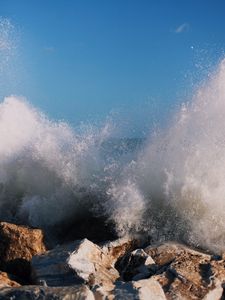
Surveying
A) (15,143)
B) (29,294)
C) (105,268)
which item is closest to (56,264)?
(105,268)

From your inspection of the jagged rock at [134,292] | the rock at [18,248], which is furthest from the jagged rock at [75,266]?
the rock at [18,248]

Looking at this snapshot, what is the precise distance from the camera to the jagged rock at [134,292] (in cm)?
498

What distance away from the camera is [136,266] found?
21.2ft

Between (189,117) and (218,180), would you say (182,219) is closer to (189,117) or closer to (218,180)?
(218,180)

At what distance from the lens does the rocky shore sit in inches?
198

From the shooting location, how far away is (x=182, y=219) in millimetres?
8023

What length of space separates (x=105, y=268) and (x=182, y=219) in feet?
7.09

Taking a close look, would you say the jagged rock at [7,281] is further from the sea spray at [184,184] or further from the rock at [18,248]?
the sea spray at [184,184]

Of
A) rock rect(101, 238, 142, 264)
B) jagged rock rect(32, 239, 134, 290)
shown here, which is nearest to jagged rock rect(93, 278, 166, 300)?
jagged rock rect(32, 239, 134, 290)

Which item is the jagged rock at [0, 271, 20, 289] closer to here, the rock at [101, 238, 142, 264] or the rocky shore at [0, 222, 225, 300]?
the rocky shore at [0, 222, 225, 300]

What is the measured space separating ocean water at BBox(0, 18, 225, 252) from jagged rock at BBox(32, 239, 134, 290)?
1.41 metres

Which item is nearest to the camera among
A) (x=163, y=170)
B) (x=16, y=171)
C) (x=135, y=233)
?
(x=135, y=233)

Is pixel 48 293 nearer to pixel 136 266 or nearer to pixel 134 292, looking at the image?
pixel 134 292

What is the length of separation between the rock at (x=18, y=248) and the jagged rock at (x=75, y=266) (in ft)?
1.80
